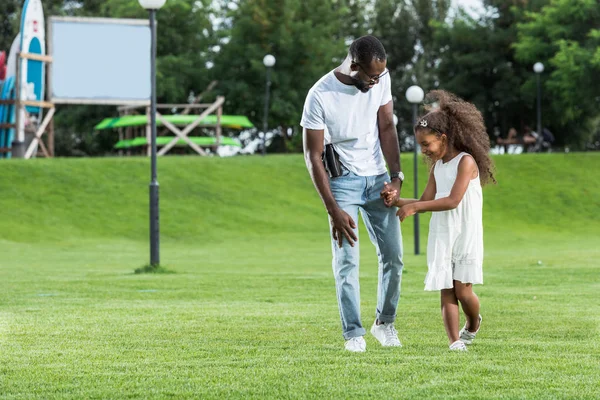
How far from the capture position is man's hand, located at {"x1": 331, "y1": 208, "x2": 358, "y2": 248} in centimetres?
721

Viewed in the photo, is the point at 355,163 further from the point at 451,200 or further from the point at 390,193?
the point at 451,200

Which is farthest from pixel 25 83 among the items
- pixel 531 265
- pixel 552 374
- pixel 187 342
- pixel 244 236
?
pixel 552 374

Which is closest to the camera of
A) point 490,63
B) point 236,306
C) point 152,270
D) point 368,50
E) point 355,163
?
point 368,50

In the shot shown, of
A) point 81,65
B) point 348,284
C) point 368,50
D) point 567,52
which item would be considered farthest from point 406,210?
point 567,52

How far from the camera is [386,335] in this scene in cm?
764

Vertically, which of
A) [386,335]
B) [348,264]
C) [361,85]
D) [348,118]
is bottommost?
[386,335]

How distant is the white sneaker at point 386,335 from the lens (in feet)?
24.9

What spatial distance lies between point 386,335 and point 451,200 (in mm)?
1089

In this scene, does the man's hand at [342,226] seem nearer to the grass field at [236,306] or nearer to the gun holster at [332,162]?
the gun holster at [332,162]

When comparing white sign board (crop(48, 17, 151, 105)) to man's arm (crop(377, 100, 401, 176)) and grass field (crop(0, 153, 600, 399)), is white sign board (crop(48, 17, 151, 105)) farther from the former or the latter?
man's arm (crop(377, 100, 401, 176))

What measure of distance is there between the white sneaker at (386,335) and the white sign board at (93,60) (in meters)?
31.6

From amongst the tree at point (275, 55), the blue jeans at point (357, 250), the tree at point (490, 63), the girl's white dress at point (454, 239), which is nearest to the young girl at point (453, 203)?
the girl's white dress at point (454, 239)

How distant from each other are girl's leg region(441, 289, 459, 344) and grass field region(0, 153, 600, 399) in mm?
169

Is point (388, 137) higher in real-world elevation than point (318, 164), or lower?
→ higher
